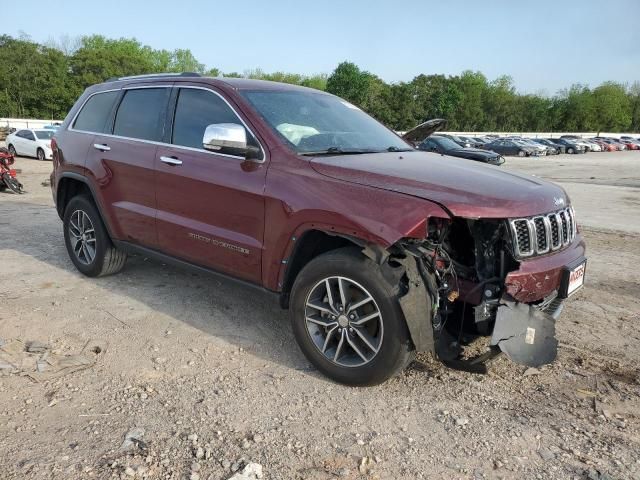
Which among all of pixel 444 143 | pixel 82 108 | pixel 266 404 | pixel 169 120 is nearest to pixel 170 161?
pixel 169 120

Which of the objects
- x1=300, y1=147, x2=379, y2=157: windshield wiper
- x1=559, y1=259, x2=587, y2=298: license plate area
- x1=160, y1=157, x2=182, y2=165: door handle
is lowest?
x1=559, y1=259, x2=587, y2=298: license plate area

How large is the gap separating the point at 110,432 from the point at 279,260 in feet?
4.72

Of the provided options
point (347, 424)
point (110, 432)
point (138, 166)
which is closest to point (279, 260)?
point (347, 424)

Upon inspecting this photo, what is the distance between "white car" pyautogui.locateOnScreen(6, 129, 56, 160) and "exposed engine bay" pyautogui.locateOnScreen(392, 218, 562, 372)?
22.0 meters

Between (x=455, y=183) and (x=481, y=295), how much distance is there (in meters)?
0.69

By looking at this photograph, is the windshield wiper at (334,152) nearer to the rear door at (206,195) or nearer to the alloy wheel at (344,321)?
the rear door at (206,195)

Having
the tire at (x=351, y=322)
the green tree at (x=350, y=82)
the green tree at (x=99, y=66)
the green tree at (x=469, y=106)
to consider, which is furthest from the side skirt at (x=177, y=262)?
the green tree at (x=469, y=106)

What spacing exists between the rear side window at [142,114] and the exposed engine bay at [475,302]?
2518 millimetres

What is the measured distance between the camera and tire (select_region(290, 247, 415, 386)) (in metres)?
3.06

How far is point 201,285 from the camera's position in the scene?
5266mm

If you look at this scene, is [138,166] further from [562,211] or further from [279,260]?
[562,211]

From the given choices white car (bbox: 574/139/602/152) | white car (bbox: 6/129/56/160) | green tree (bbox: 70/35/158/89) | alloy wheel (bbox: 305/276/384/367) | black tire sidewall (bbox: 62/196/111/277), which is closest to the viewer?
alloy wheel (bbox: 305/276/384/367)

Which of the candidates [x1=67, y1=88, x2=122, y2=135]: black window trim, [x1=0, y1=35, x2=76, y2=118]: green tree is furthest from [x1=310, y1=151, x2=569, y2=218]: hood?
[x1=0, y1=35, x2=76, y2=118]: green tree

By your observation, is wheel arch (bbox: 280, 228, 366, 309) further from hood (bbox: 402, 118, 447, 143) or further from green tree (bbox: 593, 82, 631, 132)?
green tree (bbox: 593, 82, 631, 132)
